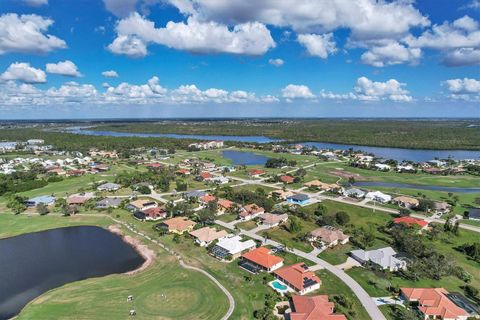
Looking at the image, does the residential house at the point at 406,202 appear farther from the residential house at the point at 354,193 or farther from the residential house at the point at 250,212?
the residential house at the point at 250,212

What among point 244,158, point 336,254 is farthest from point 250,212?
point 244,158

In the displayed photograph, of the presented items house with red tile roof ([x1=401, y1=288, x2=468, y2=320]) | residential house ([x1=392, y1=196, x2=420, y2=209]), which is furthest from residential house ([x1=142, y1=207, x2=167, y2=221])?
residential house ([x1=392, y1=196, x2=420, y2=209])

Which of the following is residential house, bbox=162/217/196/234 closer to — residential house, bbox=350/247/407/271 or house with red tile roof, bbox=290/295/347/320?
house with red tile roof, bbox=290/295/347/320

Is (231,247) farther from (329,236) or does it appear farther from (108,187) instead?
(108,187)

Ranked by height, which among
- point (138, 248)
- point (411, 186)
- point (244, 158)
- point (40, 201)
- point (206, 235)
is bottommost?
point (138, 248)

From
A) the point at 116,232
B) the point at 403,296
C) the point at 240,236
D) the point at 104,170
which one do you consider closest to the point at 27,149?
the point at 104,170

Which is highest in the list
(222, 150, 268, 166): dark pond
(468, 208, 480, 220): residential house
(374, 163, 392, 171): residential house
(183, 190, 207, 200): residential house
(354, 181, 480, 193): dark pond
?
(374, 163, 392, 171): residential house
